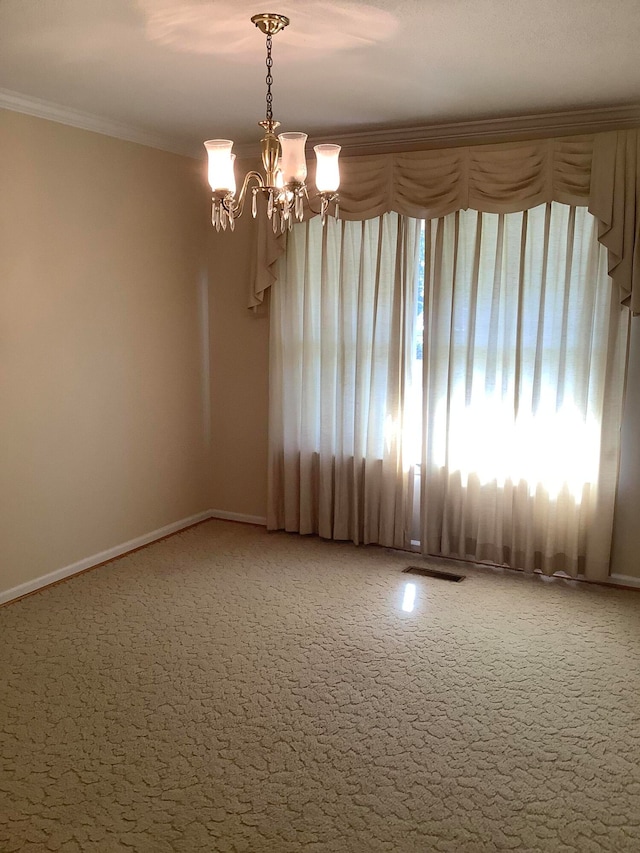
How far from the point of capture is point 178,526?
5.37 metres

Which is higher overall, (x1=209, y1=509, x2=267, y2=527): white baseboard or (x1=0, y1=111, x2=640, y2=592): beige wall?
(x1=0, y1=111, x2=640, y2=592): beige wall

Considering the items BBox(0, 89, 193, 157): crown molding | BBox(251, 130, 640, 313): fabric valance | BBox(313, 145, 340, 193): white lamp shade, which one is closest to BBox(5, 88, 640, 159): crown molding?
BBox(0, 89, 193, 157): crown molding

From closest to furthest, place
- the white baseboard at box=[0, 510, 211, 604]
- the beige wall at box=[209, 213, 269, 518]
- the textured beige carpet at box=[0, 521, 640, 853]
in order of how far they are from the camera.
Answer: the textured beige carpet at box=[0, 521, 640, 853], the white baseboard at box=[0, 510, 211, 604], the beige wall at box=[209, 213, 269, 518]

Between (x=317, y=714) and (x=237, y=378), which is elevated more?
(x=237, y=378)

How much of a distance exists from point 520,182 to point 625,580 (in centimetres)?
245

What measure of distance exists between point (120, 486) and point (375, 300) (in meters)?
2.09

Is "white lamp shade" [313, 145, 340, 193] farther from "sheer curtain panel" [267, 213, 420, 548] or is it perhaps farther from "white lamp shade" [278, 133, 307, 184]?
"sheer curtain panel" [267, 213, 420, 548]

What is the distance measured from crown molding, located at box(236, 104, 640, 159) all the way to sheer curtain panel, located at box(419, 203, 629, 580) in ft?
1.49

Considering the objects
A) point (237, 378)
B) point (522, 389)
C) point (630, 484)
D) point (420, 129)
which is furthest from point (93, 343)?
point (630, 484)

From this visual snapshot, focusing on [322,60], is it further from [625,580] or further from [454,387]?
[625,580]

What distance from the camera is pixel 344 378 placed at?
495 cm

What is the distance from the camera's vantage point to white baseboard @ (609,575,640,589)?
14.2ft

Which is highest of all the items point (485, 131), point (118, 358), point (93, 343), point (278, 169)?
point (485, 131)

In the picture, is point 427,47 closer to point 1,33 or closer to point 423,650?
point 1,33
